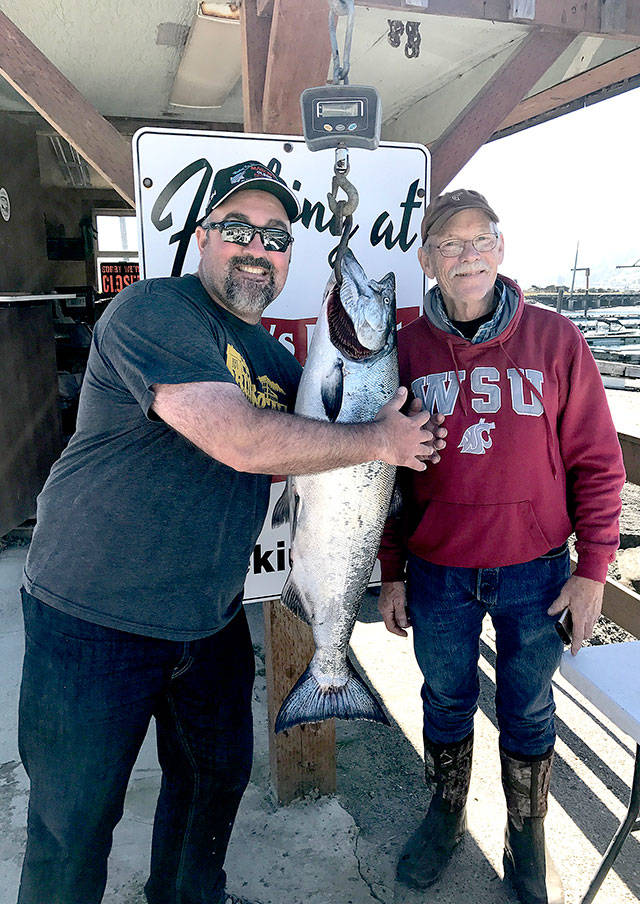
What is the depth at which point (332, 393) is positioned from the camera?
1.74 metres

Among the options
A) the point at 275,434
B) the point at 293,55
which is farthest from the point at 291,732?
the point at 293,55

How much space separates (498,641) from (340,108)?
1649mm

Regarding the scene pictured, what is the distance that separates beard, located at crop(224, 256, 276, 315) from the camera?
72.0 inches

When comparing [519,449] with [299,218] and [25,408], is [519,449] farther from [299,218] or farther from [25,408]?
[25,408]

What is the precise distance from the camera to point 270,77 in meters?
2.22

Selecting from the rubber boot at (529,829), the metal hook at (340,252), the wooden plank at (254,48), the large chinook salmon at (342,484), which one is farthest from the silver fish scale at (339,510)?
the wooden plank at (254,48)

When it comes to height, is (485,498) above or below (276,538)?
above

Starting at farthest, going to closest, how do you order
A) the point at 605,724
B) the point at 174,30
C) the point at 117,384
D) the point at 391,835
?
1. the point at 174,30
2. the point at 605,724
3. the point at 391,835
4. the point at 117,384

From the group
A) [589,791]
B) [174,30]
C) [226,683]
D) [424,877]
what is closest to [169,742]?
[226,683]

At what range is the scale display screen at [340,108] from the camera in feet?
6.06

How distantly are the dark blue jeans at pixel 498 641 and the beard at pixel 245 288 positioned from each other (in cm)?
98

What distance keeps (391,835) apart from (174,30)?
4026 mm

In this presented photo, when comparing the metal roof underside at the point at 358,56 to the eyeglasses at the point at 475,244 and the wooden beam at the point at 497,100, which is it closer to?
the wooden beam at the point at 497,100

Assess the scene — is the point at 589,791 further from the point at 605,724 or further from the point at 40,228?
the point at 40,228
